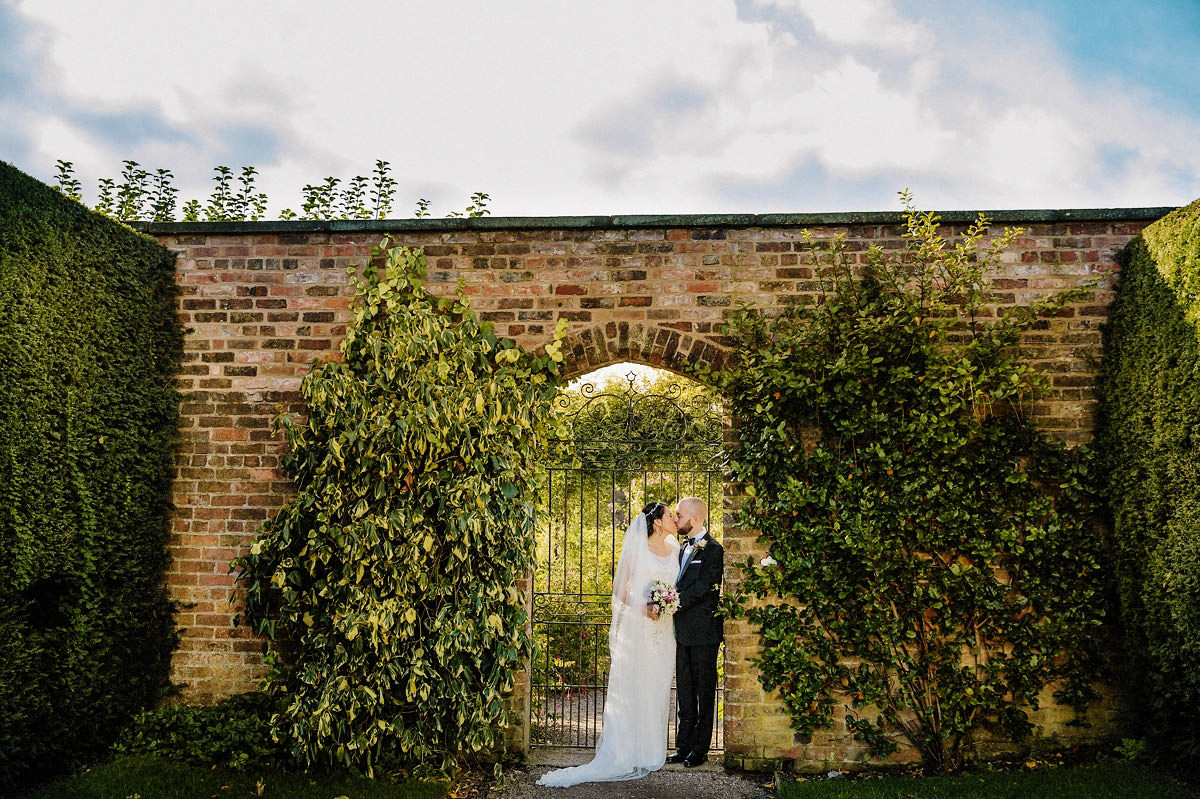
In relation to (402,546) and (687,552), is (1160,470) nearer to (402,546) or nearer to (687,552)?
(687,552)

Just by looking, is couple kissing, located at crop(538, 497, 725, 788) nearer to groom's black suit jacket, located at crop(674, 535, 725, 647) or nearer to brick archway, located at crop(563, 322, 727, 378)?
groom's black suit jacket, located at crop(674, 535, 725, 647)

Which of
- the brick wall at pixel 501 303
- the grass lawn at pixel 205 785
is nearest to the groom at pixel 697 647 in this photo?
the brick wall at pixel 501 303

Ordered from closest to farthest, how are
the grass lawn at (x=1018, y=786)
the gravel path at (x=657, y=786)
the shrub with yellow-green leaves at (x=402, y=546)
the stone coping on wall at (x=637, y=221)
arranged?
the grass lawn at (x=1018, y=786) < the shrub with yellow-green leaves at (x=402, y=546) < the gravel path at (x=657, y=786) < the stone coping on wall at (x=637, y=221)

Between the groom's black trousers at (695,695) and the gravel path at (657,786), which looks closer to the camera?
the gravel path at (657,786)

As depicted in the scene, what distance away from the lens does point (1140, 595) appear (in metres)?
3.82

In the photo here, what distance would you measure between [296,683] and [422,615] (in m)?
0.99

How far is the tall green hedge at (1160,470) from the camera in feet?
11.5

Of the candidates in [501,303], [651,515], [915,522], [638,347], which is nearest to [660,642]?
[651,515]

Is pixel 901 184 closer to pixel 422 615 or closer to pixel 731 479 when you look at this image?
pixel 731 479

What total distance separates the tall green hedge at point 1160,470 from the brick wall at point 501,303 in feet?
0.92

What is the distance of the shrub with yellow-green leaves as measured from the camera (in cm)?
378

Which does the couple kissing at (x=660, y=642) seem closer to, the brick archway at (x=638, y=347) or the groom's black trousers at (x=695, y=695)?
the groom's black trousers at (x=695, y=695)

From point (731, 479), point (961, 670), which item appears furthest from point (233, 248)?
point (961, 670)

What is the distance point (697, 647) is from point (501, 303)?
2.68 meters
